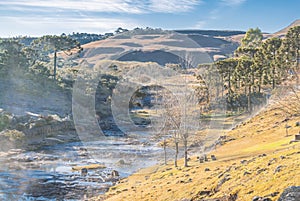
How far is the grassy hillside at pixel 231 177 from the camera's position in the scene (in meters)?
20.9

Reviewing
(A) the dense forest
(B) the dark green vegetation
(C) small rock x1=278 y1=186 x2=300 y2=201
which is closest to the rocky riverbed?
(A) the dense forest

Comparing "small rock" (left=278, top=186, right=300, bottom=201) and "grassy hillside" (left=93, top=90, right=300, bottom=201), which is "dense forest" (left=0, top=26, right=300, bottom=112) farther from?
"small rock" (left=278, top=186, right=300, bottom=201)

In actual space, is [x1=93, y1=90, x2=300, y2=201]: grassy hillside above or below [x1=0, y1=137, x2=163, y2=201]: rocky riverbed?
above

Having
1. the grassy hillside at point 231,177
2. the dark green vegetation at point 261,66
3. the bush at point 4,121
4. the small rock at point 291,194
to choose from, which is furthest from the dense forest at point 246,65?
the small rock at point 291,194

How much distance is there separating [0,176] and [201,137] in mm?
27156

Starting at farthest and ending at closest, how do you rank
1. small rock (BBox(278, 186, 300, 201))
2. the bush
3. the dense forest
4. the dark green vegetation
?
1. the dense forest
2. the dark green vegetation
3. the bush
4. small rock (BBox(278, 186, 300, 201))

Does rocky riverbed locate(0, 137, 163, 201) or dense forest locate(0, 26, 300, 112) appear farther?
dense forest locate(0, 26, 300, 112)

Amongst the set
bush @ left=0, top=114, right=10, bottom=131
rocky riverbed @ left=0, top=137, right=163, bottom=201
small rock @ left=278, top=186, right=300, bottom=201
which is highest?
small rock @ left=278, top=186, right=300, bottom=201

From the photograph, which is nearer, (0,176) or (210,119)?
(0,176)

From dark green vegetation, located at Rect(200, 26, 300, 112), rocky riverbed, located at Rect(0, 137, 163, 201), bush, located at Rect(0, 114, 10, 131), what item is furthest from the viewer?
dark green vegetation, located at Rect(200, 26, 300, 112)

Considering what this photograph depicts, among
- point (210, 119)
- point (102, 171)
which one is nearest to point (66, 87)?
point (210, 119)

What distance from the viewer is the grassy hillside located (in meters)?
20.9

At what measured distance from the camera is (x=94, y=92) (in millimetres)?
107375

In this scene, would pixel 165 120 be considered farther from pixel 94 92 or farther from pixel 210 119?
pixel 94 92
